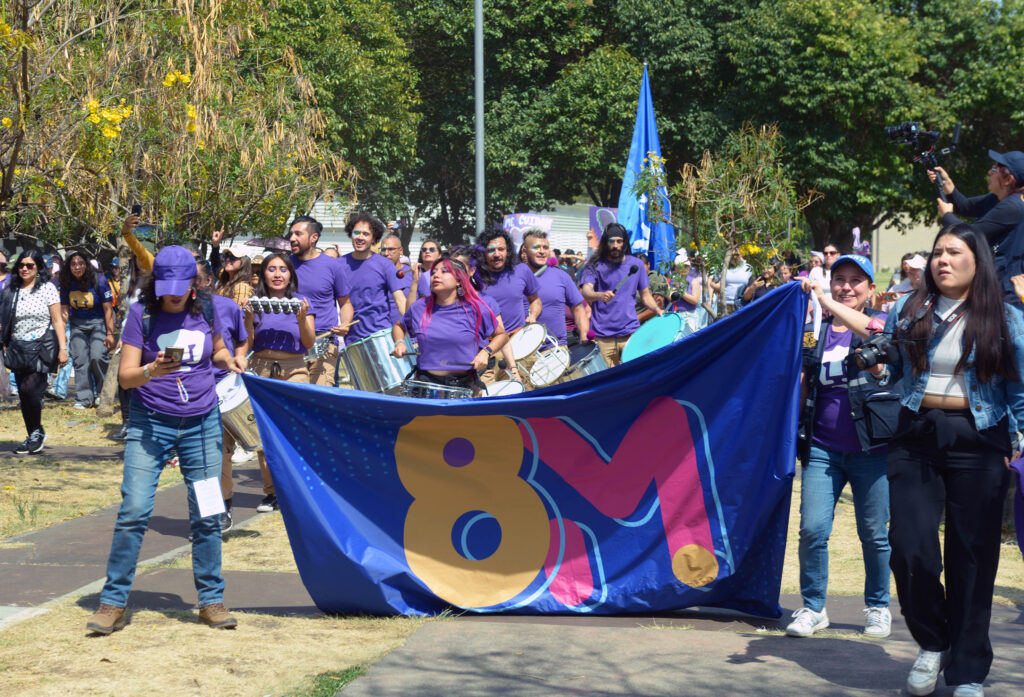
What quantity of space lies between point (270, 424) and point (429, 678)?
180 centimetres

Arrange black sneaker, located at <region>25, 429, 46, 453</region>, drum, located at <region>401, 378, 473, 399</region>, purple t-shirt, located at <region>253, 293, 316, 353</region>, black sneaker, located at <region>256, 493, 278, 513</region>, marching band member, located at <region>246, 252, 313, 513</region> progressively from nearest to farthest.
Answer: drum, located at <region>401, 378, 473, 399</region>, marching band member, located at <region>246, 252, 313, 513</region>, purple t-shirt, located at <region>253, 293, 316, 353</region>, black sneaker, located at <region>256, 493, 278, 513</region>, black sneaker, located at <region>25, 429, 46, 453</region>

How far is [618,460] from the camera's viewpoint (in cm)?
607

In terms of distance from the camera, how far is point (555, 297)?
36.2 feet

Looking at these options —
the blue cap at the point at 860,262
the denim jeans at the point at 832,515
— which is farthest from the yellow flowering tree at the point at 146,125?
the denim jeans at the point at 832,515

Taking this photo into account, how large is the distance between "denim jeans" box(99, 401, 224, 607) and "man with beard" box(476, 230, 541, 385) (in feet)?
14.7

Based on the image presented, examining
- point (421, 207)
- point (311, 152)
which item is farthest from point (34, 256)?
point (421, 207)

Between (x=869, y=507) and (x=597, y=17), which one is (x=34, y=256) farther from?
(x=597, y=17)

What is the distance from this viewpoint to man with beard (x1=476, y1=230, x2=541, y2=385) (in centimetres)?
1045

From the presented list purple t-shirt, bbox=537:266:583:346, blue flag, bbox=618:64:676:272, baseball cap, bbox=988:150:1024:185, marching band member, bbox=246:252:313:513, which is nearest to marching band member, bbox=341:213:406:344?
purple t-shirt, bbox=537:266:583:346

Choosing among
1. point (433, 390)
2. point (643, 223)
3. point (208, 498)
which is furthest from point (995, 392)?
point (643, 223)

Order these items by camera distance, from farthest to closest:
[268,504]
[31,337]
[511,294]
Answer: [31,337] → [511,294] → [268,504]

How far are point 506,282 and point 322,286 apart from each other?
1.60 m

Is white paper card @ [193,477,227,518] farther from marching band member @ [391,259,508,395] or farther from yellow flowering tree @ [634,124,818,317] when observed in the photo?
yellow flowering tree @ [634,124,818,317]

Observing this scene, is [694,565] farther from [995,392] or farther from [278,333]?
[278,333]
